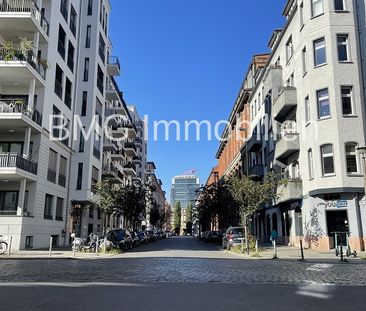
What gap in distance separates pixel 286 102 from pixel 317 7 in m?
7.21

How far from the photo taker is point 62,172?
3828cm

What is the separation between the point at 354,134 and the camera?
95.6 ft

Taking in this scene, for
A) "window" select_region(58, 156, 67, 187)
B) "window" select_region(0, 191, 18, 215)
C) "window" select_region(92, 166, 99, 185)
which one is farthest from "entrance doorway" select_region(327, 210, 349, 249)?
"window" select_region(92, 166, 99, 185)

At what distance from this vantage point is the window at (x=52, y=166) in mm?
34522

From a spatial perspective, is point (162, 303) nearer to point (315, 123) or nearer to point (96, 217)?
point (315, 123)

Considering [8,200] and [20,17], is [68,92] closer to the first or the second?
[20,17]

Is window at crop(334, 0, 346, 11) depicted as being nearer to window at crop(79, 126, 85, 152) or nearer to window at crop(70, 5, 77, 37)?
window at crop(70, 5, 77, 37)

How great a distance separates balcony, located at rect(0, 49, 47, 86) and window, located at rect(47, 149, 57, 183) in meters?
5.94

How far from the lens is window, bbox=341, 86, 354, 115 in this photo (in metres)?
29.7

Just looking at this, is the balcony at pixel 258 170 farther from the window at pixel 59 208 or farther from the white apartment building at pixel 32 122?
the white apartment building at pixel 32 122

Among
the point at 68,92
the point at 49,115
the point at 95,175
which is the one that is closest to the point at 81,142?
the point at 95,175

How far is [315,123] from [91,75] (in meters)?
23.8

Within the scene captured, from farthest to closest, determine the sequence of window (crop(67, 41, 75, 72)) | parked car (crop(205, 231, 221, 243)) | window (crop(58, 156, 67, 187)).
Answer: parked car (crop(205, 231, 221, 243))
window (crop(67, 41, 75, 72))
window (crop(58, 156, 67, 187))

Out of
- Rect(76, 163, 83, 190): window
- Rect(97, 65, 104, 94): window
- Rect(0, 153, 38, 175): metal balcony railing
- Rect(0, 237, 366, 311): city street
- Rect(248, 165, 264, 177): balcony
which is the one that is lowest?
Rect(0, 237, 366, 311): city street
